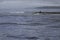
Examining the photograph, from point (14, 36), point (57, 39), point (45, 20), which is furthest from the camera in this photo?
point (45, 20)

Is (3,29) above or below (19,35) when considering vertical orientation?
above

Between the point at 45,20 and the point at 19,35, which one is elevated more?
the point at 45,20

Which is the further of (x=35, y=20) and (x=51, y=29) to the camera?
(x=35, y=20)

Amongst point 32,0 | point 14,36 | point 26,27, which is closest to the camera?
point 14,36

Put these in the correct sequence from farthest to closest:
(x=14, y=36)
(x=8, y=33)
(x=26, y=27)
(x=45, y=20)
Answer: (x=45, y=20), (x=26, y=27), (x=8, y=33), (x=14, y=36)

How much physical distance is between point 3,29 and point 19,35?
652 mm

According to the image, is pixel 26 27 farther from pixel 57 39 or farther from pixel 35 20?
pixel 57 39

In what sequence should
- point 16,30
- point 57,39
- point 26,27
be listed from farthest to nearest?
point 26,27 → point 16,30 → point 57,39

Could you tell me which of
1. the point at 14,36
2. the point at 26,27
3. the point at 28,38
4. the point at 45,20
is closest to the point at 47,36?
the point at 28,38

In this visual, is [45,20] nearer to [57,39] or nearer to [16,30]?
[16,30]

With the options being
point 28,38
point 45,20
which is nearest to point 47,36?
point 28,38

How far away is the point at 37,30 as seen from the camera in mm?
3986

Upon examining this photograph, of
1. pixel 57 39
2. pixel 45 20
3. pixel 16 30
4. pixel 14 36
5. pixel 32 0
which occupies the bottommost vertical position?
pixel 57 39

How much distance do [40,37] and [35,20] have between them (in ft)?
5.55
